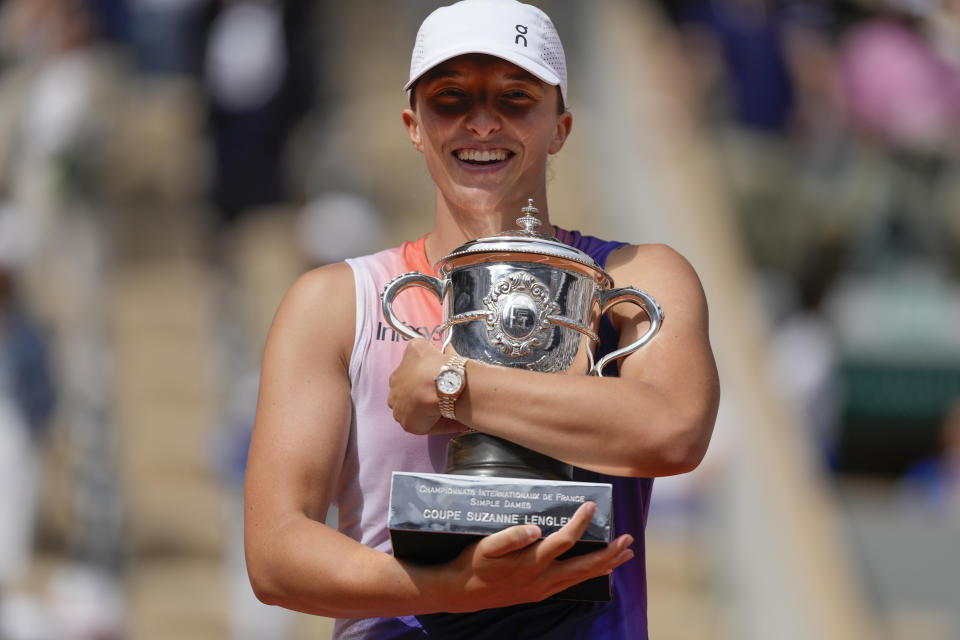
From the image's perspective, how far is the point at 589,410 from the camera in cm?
230

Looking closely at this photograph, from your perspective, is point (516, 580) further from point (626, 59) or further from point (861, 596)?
point (626, 59)

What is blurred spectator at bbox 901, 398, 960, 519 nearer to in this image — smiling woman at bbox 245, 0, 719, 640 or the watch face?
smiling woman at bbox 245, 0, 719, 640

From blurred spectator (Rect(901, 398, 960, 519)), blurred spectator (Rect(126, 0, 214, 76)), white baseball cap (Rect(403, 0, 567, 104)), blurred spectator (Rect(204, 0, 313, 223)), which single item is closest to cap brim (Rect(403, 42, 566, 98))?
white baseball cap (Rect(403, 0, 567, 104))

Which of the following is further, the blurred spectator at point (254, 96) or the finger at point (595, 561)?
the blurred spectator at point (254, 96)

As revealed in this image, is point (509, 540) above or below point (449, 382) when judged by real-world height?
below

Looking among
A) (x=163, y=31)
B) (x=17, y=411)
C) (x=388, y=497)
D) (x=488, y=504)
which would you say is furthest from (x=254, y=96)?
(x=488, y=504)

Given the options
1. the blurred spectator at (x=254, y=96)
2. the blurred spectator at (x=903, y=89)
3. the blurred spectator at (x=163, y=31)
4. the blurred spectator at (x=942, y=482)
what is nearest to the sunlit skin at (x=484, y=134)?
the blurred spectator at (x=942, y=482)

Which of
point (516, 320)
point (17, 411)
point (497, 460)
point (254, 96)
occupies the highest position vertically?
point (254, 96)

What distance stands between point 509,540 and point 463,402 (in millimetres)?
237

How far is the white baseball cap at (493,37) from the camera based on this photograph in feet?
8.09

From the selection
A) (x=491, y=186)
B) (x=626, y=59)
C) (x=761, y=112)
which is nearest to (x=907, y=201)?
(x=761, y=112)

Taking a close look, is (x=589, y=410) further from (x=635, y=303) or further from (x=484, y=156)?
(x=484, y=156)

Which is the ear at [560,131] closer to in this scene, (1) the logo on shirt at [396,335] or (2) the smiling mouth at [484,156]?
(2) the smiling mouth at [484,156]

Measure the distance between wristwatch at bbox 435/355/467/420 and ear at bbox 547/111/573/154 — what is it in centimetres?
46
